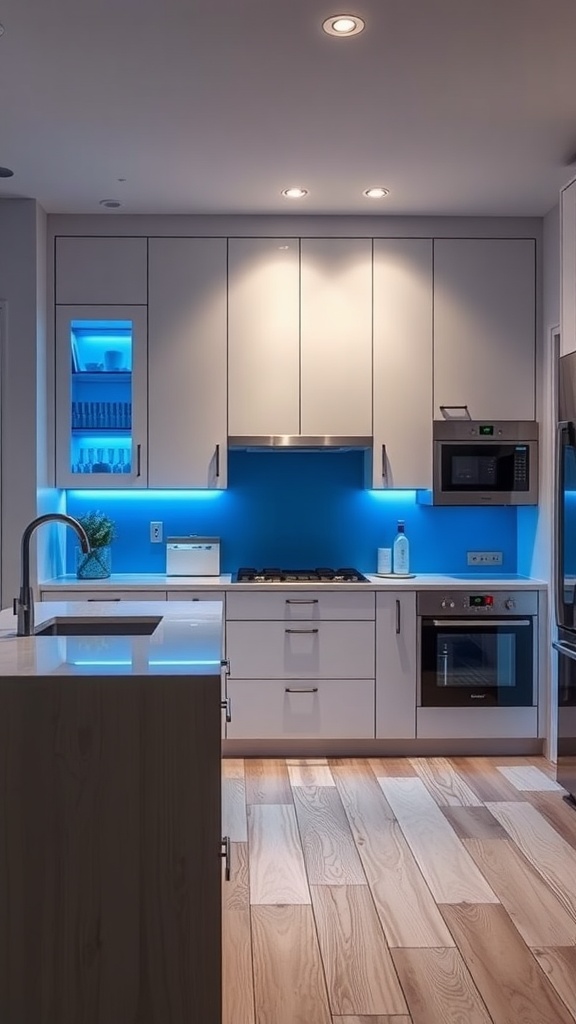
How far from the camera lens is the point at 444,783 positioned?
395 centimetres

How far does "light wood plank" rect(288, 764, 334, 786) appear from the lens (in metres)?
3.96

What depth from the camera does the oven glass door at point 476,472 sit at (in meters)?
4.41

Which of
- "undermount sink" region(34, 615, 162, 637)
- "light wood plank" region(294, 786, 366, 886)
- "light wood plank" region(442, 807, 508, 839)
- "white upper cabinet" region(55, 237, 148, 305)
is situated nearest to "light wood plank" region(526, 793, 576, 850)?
"light wood plank" region(442, 807, 508, 839)

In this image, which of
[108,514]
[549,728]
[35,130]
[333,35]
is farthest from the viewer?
[108,514]

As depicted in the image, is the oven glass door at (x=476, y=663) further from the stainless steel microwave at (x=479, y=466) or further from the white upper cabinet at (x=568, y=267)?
the white upper cabinet at (x=568, y=267)

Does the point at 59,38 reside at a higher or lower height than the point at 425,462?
higher

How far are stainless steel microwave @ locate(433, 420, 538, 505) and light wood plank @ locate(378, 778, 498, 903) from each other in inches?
57.8

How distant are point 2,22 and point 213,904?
2.51m

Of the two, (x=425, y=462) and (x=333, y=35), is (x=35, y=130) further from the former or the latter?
(x=425, y=462)

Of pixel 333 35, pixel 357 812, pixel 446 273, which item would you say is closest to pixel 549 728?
pixel 357 812

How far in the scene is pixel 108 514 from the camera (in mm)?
4715

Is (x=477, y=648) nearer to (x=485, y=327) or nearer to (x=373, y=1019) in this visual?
(x=485, y=327)

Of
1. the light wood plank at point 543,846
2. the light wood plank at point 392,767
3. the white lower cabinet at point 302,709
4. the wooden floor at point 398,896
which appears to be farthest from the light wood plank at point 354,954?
the white lower cabinet at point 302,709

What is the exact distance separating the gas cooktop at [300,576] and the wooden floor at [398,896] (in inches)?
35.7
